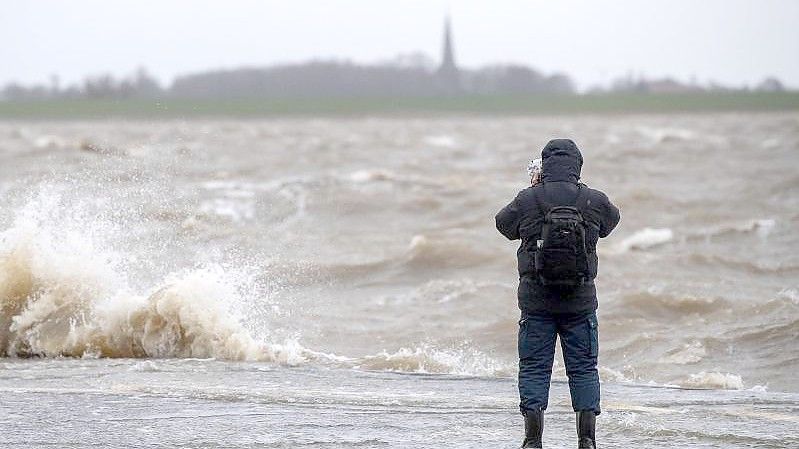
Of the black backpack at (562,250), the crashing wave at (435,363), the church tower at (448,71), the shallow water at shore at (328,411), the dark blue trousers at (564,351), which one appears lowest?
the shallow water at shore at (328,411)

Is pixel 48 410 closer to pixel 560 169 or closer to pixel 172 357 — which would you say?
pixel 172 357

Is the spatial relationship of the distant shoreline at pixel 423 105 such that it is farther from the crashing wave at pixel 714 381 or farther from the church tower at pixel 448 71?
the crashing wave at pixel 714 381

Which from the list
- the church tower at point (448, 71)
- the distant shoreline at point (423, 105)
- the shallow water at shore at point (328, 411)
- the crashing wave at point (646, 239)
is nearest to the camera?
the shallow water at shore at point (328, 411)

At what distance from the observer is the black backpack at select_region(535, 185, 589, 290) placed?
660cm

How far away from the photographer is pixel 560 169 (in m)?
6.79

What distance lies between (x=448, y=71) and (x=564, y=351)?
14255cm

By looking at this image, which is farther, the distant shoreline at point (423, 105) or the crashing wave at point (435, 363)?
the distant shoreline at point (423, 105)

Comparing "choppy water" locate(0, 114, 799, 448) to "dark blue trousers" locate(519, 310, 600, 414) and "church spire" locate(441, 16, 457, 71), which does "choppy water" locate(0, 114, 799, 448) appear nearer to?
"dark blue trousers" locate(519, 310, 600, 414)

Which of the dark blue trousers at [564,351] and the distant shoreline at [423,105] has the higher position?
the distant shoreline at [423,105]

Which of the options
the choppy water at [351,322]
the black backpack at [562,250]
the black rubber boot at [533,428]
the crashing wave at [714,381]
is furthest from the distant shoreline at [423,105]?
the black backpack at [562,250]

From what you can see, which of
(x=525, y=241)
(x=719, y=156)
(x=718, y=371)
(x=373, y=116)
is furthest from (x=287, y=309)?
(x=373, y=116)

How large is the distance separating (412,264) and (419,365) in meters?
7.16

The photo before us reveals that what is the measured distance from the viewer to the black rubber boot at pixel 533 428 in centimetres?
694

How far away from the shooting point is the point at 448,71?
14825 centimetres
